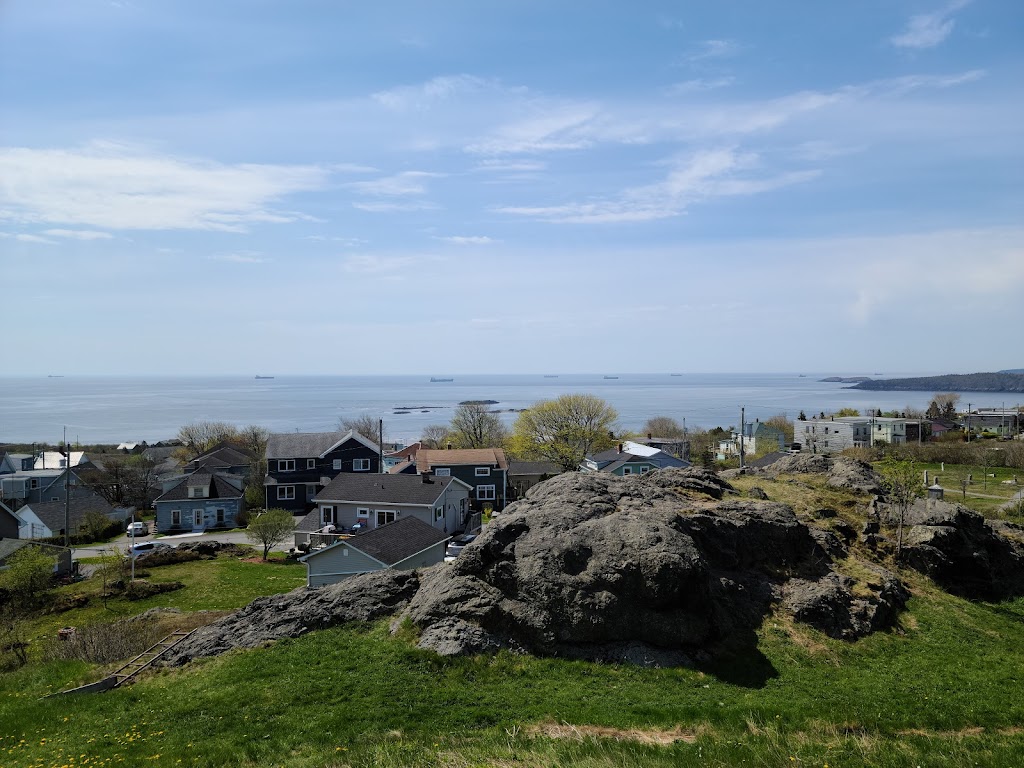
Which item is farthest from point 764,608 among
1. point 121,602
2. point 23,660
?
point 121,602

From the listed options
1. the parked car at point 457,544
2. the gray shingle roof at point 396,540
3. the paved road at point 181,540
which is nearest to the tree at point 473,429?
the paved road at point 181,540

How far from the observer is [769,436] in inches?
3738

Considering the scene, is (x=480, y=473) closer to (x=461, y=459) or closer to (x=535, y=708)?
(x=461, y=459)

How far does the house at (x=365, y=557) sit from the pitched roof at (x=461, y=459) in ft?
87.4

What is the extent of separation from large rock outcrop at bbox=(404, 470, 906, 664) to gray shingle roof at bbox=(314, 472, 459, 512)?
938 inches

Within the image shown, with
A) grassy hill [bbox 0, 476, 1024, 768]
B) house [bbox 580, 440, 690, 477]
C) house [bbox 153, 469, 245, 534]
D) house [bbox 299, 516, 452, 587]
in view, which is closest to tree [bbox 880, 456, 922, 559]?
grassy hill [bbox 0, 476, 1024, 768]

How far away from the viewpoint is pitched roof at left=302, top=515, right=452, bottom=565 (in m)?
29.7

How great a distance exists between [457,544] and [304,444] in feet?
79.6

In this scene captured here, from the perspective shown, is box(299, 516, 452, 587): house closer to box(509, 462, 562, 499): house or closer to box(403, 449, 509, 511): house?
box(403, 449, 509, 511): house

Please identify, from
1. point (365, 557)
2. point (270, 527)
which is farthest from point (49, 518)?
point (365, 557)

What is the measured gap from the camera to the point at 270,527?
43.7m

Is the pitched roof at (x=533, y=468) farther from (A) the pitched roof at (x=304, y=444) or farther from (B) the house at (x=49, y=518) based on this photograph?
(B) the house at (x=49, y=518)

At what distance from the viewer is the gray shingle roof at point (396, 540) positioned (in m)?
29.8

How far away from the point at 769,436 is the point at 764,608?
269 ft
